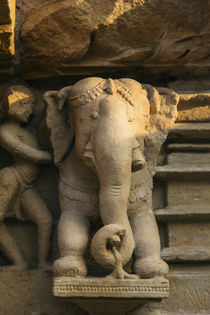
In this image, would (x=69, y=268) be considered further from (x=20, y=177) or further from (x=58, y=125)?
Answer: (x=58, y=125)

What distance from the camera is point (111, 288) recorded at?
2.45 m

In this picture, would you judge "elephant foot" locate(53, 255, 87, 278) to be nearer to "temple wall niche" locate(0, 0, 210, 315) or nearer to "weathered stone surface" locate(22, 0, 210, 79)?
"temple wall niche" locate(0, 0, 210, 315)

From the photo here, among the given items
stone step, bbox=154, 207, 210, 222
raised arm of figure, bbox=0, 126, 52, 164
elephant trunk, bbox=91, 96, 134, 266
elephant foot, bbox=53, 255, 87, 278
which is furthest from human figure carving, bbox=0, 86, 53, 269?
stone step, bbox=154, 207, 210, 222

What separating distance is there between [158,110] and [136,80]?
308 millimetres

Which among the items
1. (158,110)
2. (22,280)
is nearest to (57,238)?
(22,280)

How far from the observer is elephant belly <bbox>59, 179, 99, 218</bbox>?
109 inches

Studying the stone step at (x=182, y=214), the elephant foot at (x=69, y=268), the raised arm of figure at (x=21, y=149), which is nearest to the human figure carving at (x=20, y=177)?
the raised arm of figure at (x=21, y=149)

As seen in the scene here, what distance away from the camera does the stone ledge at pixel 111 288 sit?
2447 millimetres

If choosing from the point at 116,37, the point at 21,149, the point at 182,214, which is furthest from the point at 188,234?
the point at 116,37

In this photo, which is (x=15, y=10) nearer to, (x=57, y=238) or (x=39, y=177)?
(x=39, y=177)

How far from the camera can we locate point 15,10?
2.92m

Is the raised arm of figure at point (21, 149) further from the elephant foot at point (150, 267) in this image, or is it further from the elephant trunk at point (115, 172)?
the elephant foot at point (150, 267)

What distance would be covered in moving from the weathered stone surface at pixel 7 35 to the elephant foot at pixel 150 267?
1169mm

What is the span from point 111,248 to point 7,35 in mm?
1085
